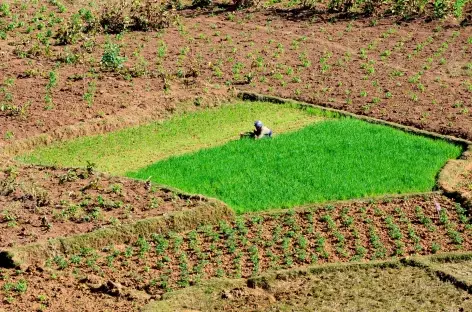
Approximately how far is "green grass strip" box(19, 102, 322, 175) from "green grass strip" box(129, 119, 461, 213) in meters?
0.69

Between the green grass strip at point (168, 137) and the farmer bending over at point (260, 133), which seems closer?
the green grass strip at point (168, 137)

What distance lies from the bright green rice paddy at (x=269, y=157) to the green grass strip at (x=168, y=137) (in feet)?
0.07

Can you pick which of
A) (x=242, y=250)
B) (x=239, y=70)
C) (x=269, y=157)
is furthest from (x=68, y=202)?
(x=239, y=70)

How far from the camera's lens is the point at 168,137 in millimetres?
21969

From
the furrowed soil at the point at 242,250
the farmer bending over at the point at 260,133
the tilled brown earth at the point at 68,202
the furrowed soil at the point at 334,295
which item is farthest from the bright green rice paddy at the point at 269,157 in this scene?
the furrowed soil at the point at 334,295

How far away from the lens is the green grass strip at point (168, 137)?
20.5 meters

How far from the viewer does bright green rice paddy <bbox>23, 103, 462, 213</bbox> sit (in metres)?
18.8

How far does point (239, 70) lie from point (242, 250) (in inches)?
405

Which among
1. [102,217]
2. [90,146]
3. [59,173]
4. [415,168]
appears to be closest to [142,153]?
[90,146]

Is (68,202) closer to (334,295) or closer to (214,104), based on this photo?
(334,295)

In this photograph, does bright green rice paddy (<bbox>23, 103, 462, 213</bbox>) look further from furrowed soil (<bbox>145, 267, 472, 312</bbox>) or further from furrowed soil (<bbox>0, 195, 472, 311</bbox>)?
furrowed soil (<bbox>145, 267, 472, 312</bbox>)

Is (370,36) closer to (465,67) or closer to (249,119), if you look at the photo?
(465,67)

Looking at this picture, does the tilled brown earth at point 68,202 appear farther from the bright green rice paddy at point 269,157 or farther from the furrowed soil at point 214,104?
the bright green rice paddy at point 269,157

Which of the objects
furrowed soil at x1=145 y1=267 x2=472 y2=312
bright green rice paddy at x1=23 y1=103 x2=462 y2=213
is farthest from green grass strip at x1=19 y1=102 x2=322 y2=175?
furrowed soil at x1=145 y1=267 x2=472 y2=312
